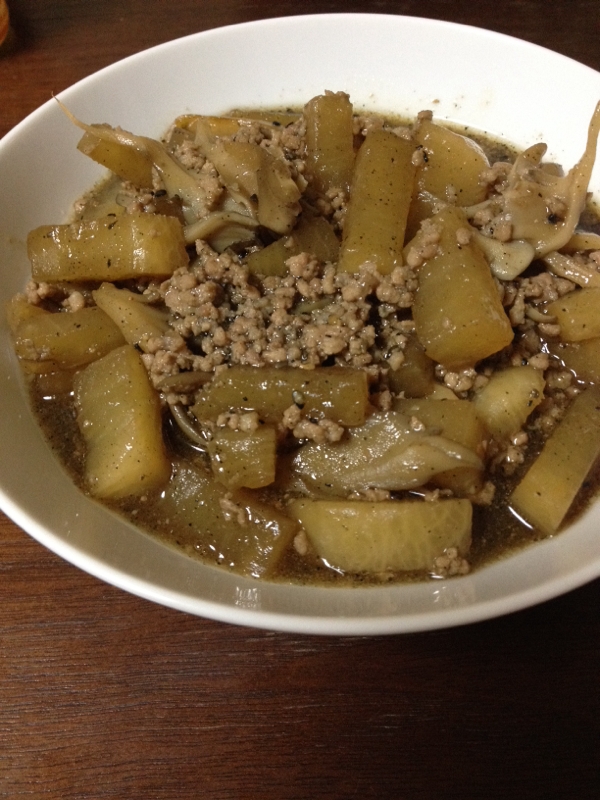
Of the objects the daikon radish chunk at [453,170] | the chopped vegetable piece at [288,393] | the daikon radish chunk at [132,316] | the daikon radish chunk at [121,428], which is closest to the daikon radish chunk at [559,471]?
the chopped vegetable piece at [288,393]

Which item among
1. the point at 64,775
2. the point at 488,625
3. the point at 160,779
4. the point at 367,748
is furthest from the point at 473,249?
the point at 64,775

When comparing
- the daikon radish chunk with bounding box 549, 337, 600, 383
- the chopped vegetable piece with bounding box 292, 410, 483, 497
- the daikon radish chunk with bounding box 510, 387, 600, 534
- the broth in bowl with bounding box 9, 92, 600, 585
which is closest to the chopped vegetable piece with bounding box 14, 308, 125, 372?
the broth in bowl with bounding box 9, 92, 600, 585

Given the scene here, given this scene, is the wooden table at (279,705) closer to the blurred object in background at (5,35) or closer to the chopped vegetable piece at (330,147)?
the chopped vegetable piece at (330,147)

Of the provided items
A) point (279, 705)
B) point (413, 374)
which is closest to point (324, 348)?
point (413, 374)

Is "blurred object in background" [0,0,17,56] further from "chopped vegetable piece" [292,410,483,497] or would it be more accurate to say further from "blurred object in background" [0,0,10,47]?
"chopped vegetable piece" [292,410,483,497]

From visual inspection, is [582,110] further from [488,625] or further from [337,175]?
[488,625]

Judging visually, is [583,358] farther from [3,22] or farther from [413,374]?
[3,22]
